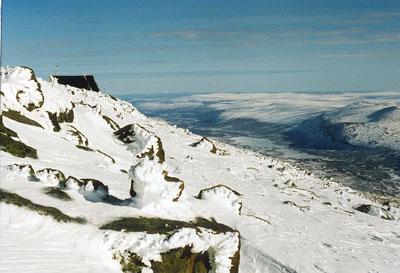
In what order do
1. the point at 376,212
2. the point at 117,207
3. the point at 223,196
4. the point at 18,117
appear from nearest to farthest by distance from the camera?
the point at 117,207, the point at 223,196, the point at 18,117, the point at 376,212

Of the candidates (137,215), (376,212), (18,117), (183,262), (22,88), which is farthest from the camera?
(376,212)

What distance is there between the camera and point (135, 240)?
21094 millimetres

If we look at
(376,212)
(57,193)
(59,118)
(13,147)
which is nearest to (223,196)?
(57,193)

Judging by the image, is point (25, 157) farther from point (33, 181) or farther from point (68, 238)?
point (68, 238)

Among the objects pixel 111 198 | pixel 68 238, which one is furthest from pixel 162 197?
pixel 68 238

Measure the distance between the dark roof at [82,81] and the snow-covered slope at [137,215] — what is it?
130 feet

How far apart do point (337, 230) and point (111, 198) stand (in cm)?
1966

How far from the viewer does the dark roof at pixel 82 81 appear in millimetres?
91750

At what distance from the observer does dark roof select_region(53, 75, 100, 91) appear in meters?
91.8

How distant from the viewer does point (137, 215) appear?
931 inches

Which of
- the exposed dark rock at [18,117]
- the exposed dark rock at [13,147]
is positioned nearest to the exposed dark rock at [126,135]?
the exposed dark rock at [18,117]

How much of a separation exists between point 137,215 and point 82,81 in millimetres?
73358

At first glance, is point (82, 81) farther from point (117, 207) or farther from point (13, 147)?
point (117, 207)

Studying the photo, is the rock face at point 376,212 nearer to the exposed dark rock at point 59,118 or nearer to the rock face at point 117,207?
the rock face at point 117,207
